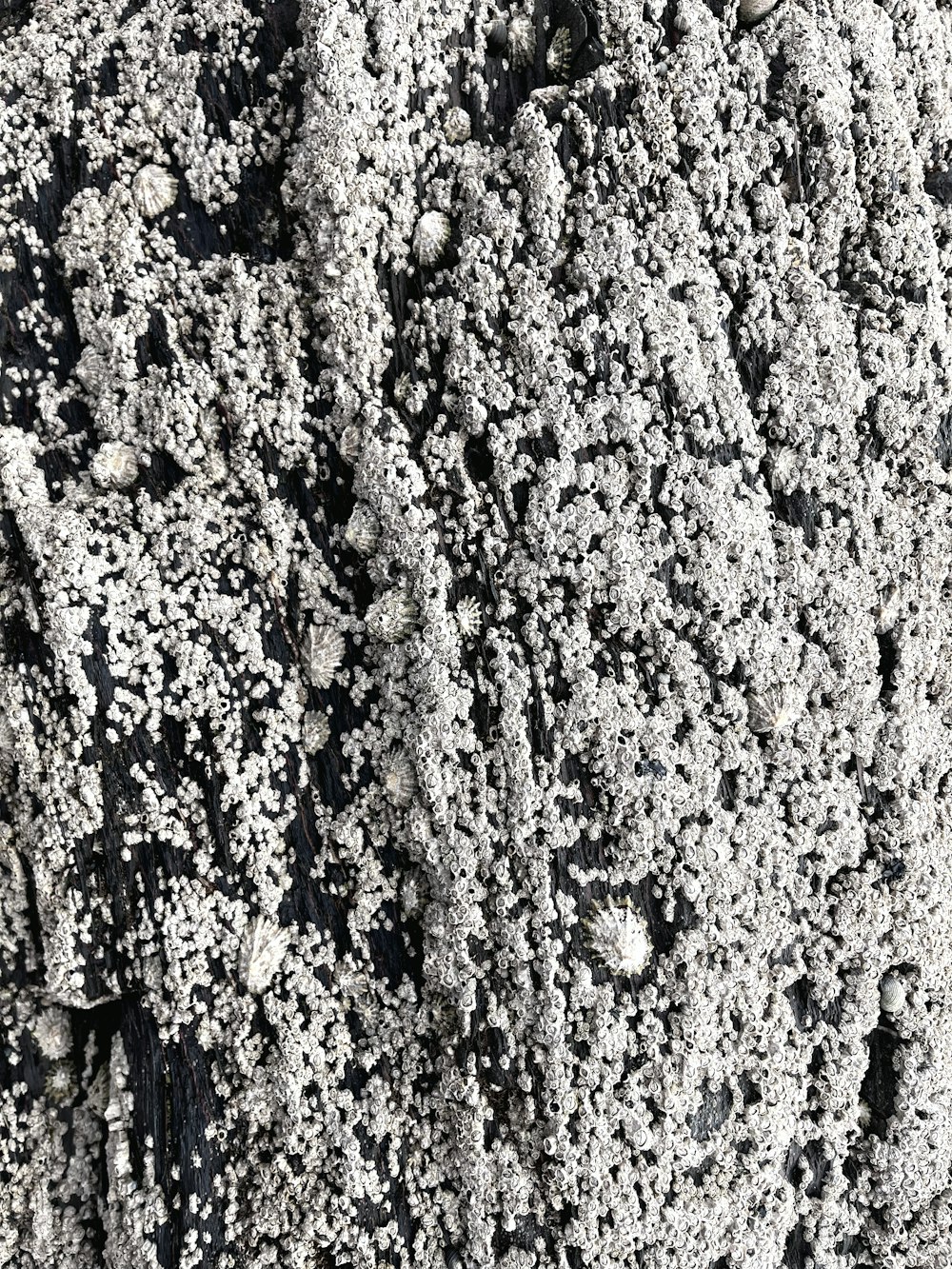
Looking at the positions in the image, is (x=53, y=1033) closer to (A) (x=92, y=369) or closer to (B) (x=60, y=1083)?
(B) (x=60, y=1083)

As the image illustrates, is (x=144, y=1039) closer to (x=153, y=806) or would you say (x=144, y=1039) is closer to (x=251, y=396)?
(x=153, y=806)

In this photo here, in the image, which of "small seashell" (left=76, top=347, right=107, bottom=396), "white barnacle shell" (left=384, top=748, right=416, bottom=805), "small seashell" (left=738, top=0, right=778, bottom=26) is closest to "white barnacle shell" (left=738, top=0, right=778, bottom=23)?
"small seashell" (left=738, top=0, right=778, bottom=26)

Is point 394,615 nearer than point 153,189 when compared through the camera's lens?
Yes

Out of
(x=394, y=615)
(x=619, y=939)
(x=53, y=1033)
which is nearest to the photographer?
(x=619, y=939)

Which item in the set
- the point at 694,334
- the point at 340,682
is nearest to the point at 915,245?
the point at 694,334

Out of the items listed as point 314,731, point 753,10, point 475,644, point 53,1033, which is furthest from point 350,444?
point 53,1033

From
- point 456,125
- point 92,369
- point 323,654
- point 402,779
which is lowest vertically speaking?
point 402,779

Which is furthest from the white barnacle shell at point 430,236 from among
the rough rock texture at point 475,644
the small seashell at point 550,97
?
the small seashell at point 550,97

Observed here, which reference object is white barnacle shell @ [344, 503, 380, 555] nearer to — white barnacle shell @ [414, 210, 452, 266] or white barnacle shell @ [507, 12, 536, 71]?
white barnacle shell @ [414, 210, 452, 266]
